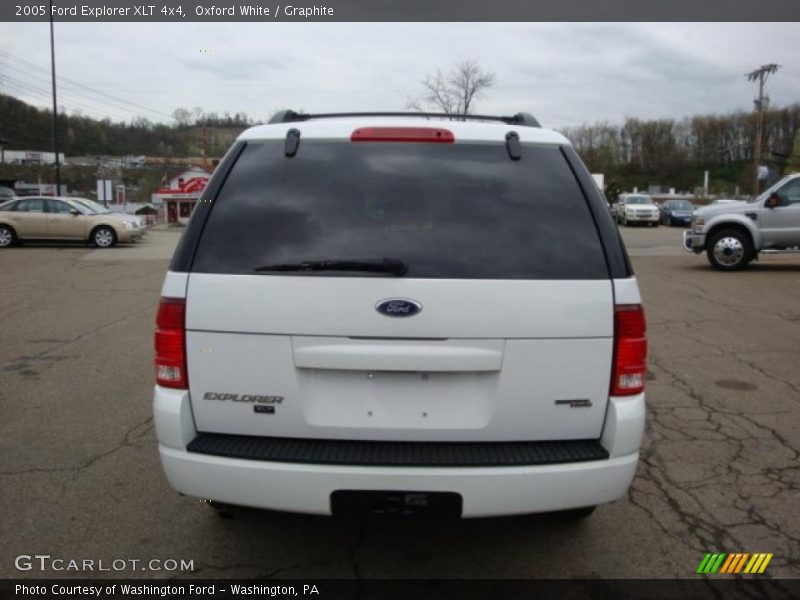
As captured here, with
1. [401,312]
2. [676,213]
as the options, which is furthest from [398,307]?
[676,213]

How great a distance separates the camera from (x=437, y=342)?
8.23 feet

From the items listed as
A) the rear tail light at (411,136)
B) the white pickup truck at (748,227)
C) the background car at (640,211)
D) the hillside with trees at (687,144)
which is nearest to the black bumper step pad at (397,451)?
the rear tail light at (411,136)

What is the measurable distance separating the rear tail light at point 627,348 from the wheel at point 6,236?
73.6ft

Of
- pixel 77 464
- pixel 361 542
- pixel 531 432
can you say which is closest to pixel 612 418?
pixel 531 432

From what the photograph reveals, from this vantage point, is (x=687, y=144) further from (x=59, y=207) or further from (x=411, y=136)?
(x=411, y=136)

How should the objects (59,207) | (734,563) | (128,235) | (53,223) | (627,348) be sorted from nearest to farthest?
(627,348)
(734,563)
(53,223)
(59,207)
(128,235)

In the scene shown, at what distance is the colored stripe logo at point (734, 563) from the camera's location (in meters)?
3.01

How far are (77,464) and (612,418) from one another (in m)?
3.31

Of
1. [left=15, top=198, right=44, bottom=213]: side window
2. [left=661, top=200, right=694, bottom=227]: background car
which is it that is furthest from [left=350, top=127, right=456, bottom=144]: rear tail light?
[left=661, top=200, right=694, bottom=227]: background car

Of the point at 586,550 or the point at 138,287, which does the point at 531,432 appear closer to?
the point at 586,550

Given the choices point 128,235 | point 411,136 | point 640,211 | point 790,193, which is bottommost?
point 128,235

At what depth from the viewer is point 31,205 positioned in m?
20.8

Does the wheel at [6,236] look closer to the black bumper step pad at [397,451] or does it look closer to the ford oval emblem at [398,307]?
the black bumper step pad at [397,451]

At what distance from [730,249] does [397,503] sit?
43.9ft
